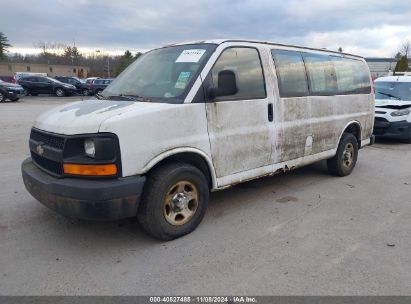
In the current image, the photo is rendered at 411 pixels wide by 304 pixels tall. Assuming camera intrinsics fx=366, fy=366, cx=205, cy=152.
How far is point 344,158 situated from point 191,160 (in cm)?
338

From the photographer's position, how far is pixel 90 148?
10.5 feet

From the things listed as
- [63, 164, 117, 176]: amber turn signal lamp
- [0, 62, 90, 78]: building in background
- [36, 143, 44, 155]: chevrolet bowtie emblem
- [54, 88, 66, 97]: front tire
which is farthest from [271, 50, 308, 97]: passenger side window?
[0, 62, 90, 78]: building in background

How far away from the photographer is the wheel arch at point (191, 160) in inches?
136

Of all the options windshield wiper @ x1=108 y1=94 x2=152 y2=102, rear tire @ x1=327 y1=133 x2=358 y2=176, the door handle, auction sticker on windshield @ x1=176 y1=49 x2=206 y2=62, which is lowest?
rear tire @ x1=327 y1=133 x2=358 y2=176

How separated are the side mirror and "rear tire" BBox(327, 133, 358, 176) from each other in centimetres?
290

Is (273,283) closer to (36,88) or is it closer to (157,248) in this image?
(157,248)

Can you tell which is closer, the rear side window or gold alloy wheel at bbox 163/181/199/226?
gold alloy wheel at bbox 163/181/199/226

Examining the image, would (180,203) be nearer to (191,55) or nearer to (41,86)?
(191,55)

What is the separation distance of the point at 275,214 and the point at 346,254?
3.68 ft

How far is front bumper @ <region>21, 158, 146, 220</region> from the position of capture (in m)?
3.15

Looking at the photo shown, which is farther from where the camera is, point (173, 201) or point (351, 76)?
point (351, 76)

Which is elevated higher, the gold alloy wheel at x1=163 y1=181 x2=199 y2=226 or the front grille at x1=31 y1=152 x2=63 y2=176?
the front grille at x1=31 y1=152 x2=63 y2=176

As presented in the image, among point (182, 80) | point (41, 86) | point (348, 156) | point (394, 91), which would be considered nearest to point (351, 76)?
point (348, 156)

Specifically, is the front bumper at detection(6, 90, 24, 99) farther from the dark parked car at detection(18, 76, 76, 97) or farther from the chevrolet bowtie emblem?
the chevrolet bowtie emblem
